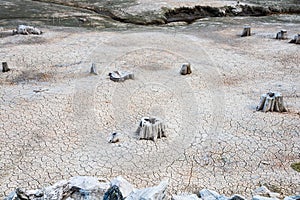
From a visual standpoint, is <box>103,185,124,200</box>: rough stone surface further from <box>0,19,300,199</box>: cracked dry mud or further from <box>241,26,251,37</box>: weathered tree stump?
<box>241,26,251,37</box>: weathered tree stump

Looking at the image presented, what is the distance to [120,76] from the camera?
9250mm

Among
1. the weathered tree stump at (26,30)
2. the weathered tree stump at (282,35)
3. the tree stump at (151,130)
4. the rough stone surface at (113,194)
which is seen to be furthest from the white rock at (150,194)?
the weathered tree stump at (26,30)

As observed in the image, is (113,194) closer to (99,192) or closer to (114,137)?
(99,192)

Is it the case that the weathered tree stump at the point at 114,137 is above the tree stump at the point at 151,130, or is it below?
below

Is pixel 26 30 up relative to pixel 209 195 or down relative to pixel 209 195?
up

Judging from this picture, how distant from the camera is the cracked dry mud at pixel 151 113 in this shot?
6.01 metres

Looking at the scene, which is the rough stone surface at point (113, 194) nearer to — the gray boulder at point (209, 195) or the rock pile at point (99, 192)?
the rock pile at point (99, 192)

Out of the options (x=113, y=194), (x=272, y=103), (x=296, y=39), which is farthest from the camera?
(x=296, y=39)

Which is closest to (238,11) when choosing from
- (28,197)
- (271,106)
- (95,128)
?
(271,106)

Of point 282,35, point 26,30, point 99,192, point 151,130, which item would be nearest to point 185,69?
point 151,130

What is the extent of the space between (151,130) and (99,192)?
205cm

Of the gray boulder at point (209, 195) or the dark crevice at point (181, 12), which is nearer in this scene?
the gray boulder at point (209, 195)

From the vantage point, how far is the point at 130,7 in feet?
58.3

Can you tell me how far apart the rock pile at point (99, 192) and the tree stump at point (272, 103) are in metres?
3.04
